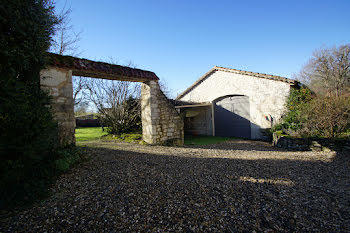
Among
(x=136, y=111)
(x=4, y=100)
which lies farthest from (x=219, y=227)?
(x=136, y=111)

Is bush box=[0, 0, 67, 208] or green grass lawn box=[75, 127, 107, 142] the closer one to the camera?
bush box=[0, 0, 67, 208]

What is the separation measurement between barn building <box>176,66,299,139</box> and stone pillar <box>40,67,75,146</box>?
21.8 ft

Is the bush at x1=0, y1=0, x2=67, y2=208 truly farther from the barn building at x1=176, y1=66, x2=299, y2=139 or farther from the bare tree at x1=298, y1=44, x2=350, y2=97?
the bare tree at x1=298, y1=44, x2=350, y2=97

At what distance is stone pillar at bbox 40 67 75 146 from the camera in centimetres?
396

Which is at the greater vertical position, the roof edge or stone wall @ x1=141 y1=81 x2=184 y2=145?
the roof edge

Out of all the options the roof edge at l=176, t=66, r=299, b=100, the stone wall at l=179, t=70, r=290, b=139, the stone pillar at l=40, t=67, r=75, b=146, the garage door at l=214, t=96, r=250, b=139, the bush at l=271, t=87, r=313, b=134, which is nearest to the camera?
the stone pillar at l=40, t=67, r=75, b=146

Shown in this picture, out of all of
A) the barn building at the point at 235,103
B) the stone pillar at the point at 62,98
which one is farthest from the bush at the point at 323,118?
the stone pillar at the point at 62,98

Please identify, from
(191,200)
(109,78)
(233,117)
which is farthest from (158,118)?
(233,117)

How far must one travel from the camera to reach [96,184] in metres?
2.83

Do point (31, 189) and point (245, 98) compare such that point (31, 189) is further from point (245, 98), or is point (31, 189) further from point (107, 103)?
point (245, 98)

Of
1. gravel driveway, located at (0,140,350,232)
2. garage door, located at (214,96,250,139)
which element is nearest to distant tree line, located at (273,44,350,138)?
garage door, located at (214,96,250,139)

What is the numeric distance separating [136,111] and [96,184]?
6.95 metres

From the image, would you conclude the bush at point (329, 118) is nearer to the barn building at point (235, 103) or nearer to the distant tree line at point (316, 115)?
the distant tree line at point (316, 115)

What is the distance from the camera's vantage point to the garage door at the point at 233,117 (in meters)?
10.5
